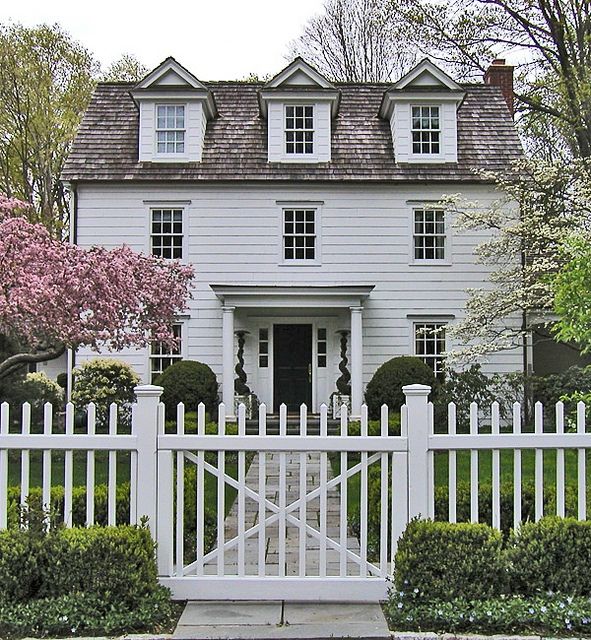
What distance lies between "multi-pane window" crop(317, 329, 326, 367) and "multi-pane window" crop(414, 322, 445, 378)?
2242 mm

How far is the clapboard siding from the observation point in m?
18.0

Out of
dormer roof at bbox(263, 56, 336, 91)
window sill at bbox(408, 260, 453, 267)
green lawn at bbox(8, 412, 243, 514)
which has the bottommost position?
green lawn at bbox(8, 412, 243, 514)

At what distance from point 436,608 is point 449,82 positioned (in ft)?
51.9

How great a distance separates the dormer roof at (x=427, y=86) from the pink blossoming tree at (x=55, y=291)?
880 centimetres

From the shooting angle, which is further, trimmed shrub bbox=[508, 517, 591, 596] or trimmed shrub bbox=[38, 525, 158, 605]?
trimmed shrub bbox=[508, 517, 591, 596]

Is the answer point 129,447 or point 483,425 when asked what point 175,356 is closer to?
point 483,425

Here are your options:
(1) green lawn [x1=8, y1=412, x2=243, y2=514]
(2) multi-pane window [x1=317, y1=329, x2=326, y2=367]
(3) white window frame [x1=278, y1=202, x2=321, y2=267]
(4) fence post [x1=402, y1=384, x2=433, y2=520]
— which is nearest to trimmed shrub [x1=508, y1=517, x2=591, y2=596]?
(4) fence post [x1=402, y1=384, x2=433, y2=520]

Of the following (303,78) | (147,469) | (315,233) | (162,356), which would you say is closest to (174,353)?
(162,356)

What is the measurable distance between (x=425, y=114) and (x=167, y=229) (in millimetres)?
6869

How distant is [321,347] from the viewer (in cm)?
1880

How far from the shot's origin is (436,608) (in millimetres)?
4676

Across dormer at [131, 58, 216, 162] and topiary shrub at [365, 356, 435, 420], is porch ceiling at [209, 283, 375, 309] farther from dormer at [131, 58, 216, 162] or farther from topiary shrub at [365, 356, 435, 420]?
dormer at [131, 58, 216, 162]

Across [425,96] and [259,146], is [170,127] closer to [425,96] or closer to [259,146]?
[259,146]

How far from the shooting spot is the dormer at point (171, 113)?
18188mm
